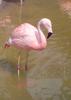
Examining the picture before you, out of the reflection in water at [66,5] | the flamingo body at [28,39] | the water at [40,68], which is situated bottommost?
the reflection in water at [66,5]

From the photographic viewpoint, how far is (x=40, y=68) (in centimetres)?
596

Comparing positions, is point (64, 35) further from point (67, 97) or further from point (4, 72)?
point (67, 97)

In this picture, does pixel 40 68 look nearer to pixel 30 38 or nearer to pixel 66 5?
pixel 30 38

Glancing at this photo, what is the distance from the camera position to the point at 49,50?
21.7ft

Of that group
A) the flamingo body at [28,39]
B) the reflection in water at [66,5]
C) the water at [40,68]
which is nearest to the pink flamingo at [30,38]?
the flamingo body at [28,39]

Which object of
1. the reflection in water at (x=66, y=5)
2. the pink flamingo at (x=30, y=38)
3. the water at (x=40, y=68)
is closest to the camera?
the water at (x=40, y=68)

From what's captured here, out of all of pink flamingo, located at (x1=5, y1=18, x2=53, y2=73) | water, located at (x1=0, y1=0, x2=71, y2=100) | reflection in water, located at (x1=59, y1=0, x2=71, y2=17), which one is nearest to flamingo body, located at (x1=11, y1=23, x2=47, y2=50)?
pink flamingo, located at (x1=5, y1=18, x2=53, y2=73)

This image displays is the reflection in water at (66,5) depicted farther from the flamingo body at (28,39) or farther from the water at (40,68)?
the flamingo body at (28,39)

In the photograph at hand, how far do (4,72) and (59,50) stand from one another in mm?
1196

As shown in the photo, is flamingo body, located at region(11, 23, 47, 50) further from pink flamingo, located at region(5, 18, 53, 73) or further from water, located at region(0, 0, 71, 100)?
water, located at region(0, 0, 71, 100)

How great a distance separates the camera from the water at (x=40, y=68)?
5.30 meters

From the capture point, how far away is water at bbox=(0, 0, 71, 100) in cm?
530

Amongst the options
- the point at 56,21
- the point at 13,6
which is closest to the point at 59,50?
the point at 56,21

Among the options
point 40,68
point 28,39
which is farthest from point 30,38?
point 40,68
